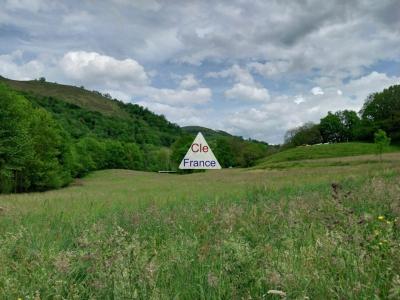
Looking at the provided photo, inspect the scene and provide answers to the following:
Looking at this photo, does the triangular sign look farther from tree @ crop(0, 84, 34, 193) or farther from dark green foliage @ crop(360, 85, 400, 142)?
dark green foliage @ crop(360, 85, 400, 142)

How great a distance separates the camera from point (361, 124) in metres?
110

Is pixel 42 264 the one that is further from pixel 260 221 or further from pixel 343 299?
pixel 260 221

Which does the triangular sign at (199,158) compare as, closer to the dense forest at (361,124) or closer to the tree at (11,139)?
the tree at (11,139)

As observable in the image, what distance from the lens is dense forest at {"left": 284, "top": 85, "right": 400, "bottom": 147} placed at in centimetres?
10131

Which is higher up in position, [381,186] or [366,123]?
[366,123]

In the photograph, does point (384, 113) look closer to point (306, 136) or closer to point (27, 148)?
point (306, 136)

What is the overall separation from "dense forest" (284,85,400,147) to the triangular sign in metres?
83.8

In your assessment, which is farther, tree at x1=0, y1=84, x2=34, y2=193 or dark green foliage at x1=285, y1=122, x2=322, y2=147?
dark green foliage at x1=285, y1=122, x2=322, y2=147

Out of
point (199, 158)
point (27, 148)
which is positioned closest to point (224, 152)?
point (27, 148)

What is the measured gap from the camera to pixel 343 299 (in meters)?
2.69

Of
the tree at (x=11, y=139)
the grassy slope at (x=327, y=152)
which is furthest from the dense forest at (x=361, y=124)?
the tree at (x=11, y=139)

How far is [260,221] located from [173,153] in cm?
9898

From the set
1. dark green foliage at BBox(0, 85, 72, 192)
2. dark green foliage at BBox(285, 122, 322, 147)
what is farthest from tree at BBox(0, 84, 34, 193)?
dark green foliage at BBox(285, 122, 322, 147)

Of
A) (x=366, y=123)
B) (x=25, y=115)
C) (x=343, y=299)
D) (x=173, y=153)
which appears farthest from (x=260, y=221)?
(x=366, y=123)
